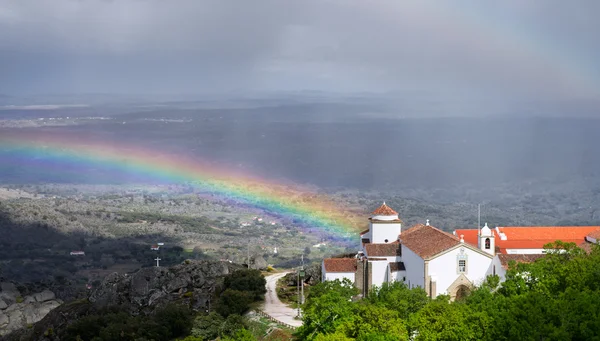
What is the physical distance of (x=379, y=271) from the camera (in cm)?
6869

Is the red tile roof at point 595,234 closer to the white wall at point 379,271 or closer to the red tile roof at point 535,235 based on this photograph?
the red tile roof at point 535,235

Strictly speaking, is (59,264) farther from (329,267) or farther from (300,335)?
(300,335)

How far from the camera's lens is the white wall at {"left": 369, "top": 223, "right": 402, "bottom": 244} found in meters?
74.2

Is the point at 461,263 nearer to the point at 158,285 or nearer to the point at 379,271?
the point at 379,271

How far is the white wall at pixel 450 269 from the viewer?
6262cm

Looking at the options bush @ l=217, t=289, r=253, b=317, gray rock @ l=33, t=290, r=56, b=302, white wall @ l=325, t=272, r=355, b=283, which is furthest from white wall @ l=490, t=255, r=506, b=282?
gray rock @ l=33, t=290, r=56, b=302

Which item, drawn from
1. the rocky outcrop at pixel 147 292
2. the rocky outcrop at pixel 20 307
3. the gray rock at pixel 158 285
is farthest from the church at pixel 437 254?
the rocky outcrop at pixel 20 307

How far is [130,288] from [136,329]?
1872cm

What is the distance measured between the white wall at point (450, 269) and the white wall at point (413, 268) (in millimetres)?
1168

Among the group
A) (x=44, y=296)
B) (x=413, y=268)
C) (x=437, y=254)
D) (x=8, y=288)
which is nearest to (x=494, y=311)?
(x=437, y=254)

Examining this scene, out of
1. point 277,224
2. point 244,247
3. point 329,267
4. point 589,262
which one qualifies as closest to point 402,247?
point 329,267

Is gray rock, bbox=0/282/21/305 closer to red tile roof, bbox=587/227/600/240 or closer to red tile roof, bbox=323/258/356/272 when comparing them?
red tile roof, bbox=323/258/356/272

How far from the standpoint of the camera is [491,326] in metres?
41.6

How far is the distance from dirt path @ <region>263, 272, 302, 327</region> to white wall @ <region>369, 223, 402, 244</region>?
1195cm
